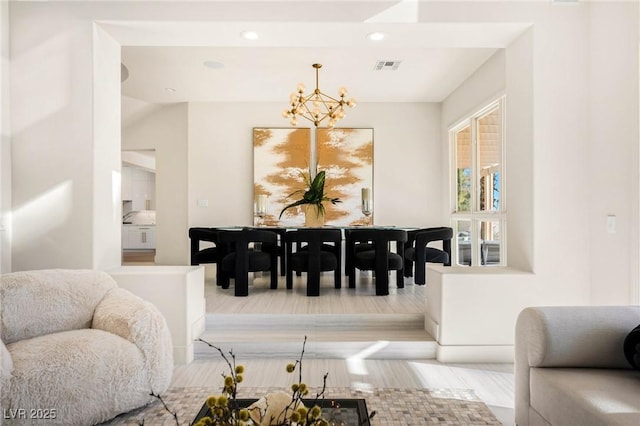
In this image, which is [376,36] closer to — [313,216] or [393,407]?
[313,216]

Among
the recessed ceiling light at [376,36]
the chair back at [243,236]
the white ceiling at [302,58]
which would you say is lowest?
the chair back at [243,236]

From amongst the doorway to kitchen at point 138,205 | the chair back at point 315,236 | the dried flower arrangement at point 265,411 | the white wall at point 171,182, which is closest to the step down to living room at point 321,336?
the chair back at point 315,236

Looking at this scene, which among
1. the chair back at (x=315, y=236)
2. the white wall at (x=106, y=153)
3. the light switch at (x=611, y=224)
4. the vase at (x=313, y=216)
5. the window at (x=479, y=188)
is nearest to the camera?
the light switch at (x=611, y=224)

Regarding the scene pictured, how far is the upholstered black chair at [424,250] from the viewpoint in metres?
4.36

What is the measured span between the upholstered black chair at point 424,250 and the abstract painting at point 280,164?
6.85ft

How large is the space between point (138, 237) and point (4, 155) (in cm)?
777

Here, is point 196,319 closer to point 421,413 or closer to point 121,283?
point 121,283

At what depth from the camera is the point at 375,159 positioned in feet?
20.7

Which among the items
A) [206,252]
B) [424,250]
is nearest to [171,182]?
[206,252]

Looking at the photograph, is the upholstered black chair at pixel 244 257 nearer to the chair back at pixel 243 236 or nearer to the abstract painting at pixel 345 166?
the chair back at pixel 243 236

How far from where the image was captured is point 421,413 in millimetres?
2148

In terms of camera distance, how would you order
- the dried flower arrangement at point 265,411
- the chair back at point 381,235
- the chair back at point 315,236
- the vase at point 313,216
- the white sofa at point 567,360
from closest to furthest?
the dried flower arrangement at point 265,411
the white sofa at point 567,360
the chair back at point 315,236
the chair back at point 381,235
the vase at point 313,216

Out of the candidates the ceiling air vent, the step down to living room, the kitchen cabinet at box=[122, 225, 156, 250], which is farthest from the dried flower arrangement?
the kitchen cabinet at box=[122, 225, 156, 250]

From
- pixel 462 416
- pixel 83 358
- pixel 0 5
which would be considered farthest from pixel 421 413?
pixel 0 5
